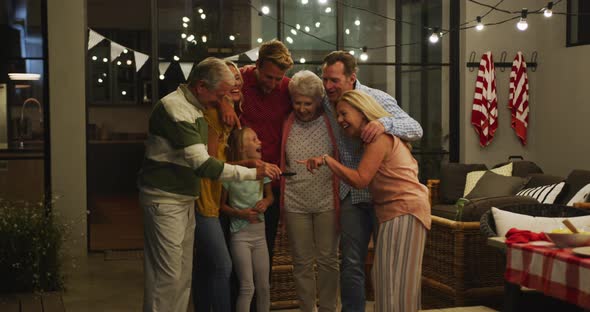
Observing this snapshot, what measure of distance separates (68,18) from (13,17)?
96.7 inches

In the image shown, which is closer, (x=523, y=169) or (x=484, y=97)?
(x=523, y=169)

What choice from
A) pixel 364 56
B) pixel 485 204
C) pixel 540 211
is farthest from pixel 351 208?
pixel 364 56

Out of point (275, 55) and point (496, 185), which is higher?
point (275, 55)

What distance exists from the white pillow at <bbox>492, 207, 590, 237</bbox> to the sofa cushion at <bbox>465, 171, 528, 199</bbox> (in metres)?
3.70

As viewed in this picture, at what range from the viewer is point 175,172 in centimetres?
409

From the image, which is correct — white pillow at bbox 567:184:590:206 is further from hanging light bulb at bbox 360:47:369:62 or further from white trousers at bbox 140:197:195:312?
white trousers at bbox 140:197:195:312

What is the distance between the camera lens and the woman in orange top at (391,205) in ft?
13.0

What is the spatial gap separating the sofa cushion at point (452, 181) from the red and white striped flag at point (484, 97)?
Answer: 0.68 m

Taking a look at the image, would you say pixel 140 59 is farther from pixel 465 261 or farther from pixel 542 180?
pixel 465 261

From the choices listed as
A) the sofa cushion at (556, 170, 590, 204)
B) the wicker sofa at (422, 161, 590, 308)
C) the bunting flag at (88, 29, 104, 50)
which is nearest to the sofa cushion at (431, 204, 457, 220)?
the sofa cushion at (556, 170, 590, 204)

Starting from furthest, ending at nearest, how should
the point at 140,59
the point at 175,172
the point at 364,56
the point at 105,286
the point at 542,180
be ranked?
the point at 364,56 < the point at 140,59 < the point at 542,180 < the point at 105,286 < the point at 175,172

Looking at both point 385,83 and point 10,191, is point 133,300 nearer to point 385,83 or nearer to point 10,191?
point 10,191

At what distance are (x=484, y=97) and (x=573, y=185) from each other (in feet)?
8.26

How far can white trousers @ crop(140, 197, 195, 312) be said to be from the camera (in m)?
4.08
